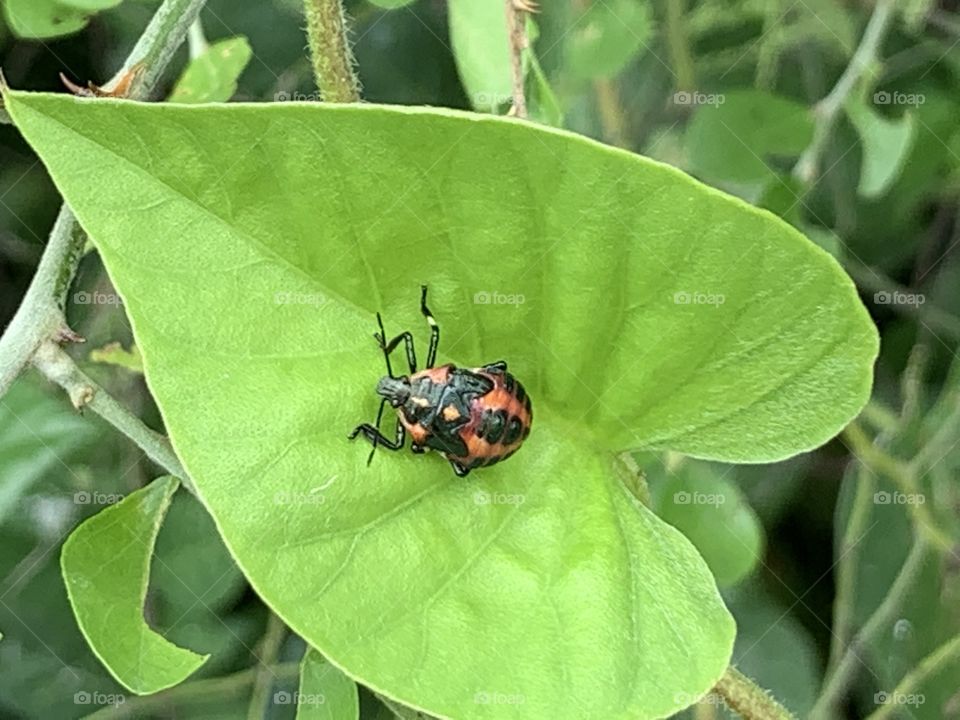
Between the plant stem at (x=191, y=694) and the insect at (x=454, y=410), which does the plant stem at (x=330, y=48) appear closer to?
the insect at (x=454, y=410)

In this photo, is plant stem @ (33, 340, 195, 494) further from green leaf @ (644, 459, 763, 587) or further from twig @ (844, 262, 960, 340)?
twig @ (844, 262, 960, 340)

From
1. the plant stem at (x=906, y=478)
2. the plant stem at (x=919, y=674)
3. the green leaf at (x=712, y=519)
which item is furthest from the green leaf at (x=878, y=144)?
the plant stem at (x=919, y=674)

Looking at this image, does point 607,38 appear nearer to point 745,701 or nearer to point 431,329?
point 431,329

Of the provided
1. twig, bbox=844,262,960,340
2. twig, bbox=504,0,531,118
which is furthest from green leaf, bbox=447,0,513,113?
twig, bbox=844,262,960,340

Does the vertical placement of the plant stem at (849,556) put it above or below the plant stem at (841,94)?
below

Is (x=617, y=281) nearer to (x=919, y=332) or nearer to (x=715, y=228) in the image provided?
Result: (x=715, y=228)

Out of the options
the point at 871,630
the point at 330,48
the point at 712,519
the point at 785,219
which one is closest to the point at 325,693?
the point at 330,48
